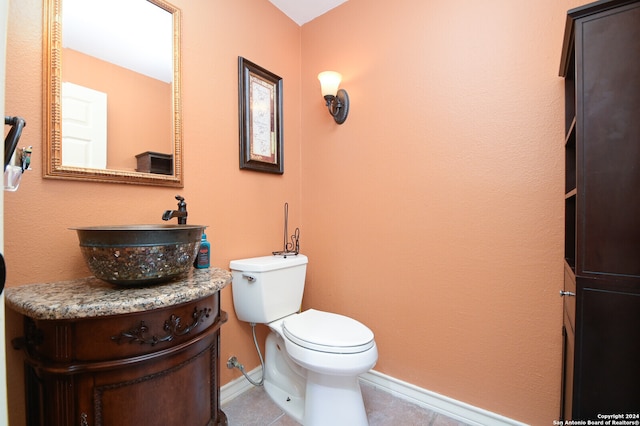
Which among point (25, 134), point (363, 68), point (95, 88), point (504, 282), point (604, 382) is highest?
point (363, 68)

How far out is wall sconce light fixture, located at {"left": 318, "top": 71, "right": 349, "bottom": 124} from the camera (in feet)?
6.12

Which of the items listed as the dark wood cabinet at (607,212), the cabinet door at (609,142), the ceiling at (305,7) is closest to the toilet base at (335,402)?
the dark wood cabinet at (607,212)

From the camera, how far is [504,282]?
4.65 ft

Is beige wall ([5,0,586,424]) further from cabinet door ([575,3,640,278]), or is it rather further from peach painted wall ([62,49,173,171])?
cabinet door ([575,3,640,278])

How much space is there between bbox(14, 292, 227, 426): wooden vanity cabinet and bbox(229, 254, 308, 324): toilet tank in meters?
0.58

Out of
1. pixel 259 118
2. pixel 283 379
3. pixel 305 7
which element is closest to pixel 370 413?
pixel 283 379

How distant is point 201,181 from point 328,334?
1014 millimetres

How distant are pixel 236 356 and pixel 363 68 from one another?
1913mm

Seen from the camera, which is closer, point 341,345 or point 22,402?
point 22,402

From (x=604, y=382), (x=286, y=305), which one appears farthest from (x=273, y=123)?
(x=604, y=382)

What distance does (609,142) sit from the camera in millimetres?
822

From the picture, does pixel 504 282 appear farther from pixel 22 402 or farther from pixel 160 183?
pixel 22 402

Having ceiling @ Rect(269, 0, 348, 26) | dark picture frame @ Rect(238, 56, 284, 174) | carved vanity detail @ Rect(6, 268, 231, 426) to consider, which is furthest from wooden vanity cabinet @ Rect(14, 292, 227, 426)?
ceiling @ Rect(269, 0, 348, 26)

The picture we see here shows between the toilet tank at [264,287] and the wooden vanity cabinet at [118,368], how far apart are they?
0.58 m
